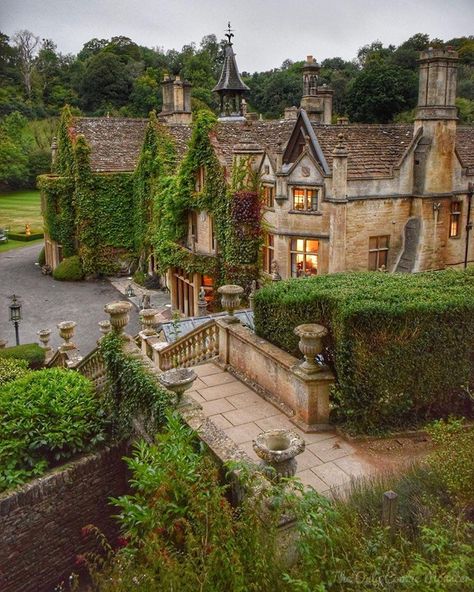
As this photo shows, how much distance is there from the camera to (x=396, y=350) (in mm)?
9414

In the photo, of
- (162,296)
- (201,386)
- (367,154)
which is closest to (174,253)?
(162,296)

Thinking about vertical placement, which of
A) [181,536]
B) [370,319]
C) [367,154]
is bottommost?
[181,536]

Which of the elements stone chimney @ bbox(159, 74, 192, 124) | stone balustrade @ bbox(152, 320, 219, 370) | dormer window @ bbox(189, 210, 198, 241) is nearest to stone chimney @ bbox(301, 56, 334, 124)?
dormer window @ bbox(189, 210, 198, 241)

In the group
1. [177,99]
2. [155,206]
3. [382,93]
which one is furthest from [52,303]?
[382,93]

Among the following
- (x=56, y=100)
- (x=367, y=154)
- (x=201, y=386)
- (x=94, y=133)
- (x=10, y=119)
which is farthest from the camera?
(x=56, y=100)

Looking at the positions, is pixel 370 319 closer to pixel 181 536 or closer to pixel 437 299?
pixel 437 299

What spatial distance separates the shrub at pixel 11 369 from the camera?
16.6 m

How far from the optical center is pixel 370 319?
927cm

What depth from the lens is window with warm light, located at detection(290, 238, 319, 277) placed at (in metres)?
22.7

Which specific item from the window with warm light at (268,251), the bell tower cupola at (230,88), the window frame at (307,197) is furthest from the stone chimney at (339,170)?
the bell tower cupola at (230,88)

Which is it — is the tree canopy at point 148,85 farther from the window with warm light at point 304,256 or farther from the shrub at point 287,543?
the shrub at point 287,543

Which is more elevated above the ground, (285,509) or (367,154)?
(367,154)

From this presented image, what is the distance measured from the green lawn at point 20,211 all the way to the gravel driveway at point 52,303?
530 inches

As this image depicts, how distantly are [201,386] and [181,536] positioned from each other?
6251mm
